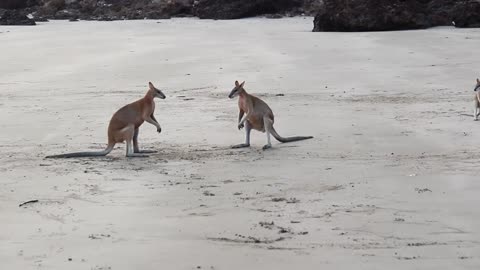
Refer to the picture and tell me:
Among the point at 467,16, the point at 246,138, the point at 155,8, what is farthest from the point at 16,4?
the point at 246,138

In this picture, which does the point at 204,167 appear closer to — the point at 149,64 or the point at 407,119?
the point at 407,119

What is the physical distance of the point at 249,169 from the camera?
642cm

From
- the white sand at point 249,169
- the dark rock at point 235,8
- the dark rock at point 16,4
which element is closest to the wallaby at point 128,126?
the white sand at point 249,169

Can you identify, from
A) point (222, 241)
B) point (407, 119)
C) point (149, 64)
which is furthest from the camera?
point (149, 64)

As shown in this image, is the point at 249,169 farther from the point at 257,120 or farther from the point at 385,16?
the point at 385,16

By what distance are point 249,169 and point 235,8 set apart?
1676cm

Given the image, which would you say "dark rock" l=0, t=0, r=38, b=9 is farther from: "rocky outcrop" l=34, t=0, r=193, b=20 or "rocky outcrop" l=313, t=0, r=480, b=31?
"rocky outcrop" l=313, t=0, r=480, b=31

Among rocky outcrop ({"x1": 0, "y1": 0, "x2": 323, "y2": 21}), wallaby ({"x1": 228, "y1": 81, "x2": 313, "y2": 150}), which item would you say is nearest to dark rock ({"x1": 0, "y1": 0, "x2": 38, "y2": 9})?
rocky outcrop ({"x1": 0, "y1": 0, "x2": 323, "y2": 21})

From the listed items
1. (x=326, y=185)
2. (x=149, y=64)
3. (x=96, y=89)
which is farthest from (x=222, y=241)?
(x=149, y=64)

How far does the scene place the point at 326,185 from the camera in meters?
5.86

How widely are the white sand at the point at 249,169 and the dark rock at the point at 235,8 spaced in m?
9.63

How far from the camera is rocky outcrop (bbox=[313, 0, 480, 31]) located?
58.6ft

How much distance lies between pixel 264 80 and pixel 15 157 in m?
4.70

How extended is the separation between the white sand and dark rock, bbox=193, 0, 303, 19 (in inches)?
379
